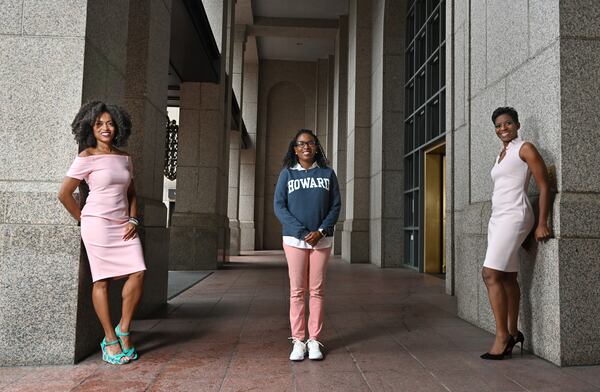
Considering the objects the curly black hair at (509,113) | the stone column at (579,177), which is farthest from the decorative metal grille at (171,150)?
the stone column at (579,177)

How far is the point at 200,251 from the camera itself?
11445 mm

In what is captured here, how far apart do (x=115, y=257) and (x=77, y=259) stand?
0.29 metres

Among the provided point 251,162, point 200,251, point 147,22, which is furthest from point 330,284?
point 251,162

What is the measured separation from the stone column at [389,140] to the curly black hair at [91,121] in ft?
31.2

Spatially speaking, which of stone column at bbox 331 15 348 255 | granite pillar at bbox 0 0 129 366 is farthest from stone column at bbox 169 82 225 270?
granite pillar at bbox 0 0 129 366

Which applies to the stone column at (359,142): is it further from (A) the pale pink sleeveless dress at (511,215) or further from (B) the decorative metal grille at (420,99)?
(A) the pale pink sleeveless dress at (511,215)

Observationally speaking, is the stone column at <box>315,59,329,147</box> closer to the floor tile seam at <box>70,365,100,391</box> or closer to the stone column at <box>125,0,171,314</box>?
the stone column at <box>125,0,171,314</box>

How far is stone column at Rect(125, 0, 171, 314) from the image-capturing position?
560 centimetres

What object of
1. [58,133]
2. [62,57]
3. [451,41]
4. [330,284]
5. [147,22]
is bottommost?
[330,284]

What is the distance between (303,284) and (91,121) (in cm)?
216

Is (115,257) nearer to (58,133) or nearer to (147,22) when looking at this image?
(58,133)

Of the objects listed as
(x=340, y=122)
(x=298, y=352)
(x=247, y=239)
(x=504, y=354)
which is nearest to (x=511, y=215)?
(x=504, y=354)

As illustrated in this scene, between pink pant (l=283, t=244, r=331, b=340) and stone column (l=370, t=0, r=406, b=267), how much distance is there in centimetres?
878

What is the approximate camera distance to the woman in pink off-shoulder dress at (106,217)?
3725mm
